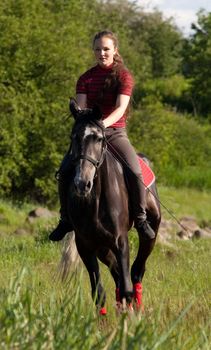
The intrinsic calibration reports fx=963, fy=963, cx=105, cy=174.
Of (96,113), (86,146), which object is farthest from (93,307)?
(96,113)

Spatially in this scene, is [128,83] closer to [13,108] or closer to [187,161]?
[13,108]

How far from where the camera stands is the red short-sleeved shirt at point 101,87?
32.3 feet

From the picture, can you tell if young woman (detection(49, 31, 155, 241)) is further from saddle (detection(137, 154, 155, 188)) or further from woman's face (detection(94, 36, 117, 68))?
saddle (detection(137, 154, 155, 188))

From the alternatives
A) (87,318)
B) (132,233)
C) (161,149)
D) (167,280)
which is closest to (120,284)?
(167,280)

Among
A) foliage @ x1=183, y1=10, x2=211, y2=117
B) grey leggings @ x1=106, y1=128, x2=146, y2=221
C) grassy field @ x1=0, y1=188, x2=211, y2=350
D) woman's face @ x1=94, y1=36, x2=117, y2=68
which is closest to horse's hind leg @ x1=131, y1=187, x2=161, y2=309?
grassy field @ x1=0, y1=188, x2=211, y2=350

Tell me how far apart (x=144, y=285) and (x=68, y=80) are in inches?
791

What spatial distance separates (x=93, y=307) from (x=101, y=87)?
4144 millimetres

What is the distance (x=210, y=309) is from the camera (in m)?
8.82

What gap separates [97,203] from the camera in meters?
9.25

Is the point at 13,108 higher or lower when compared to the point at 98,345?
lower

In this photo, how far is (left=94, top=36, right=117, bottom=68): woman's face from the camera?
9789mm

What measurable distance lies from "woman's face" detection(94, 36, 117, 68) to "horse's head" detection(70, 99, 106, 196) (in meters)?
0.82

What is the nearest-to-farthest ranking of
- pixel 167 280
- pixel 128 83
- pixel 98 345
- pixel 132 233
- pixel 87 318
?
pixel 98 345 < pixel 87 318 < pixel 128 83 < pixel 167 280 < pixel 132 233

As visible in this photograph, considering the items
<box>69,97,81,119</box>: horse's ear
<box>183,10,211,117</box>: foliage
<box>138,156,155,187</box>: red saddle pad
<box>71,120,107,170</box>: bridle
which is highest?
<box>69,97,81,119</box>: horse's ear
